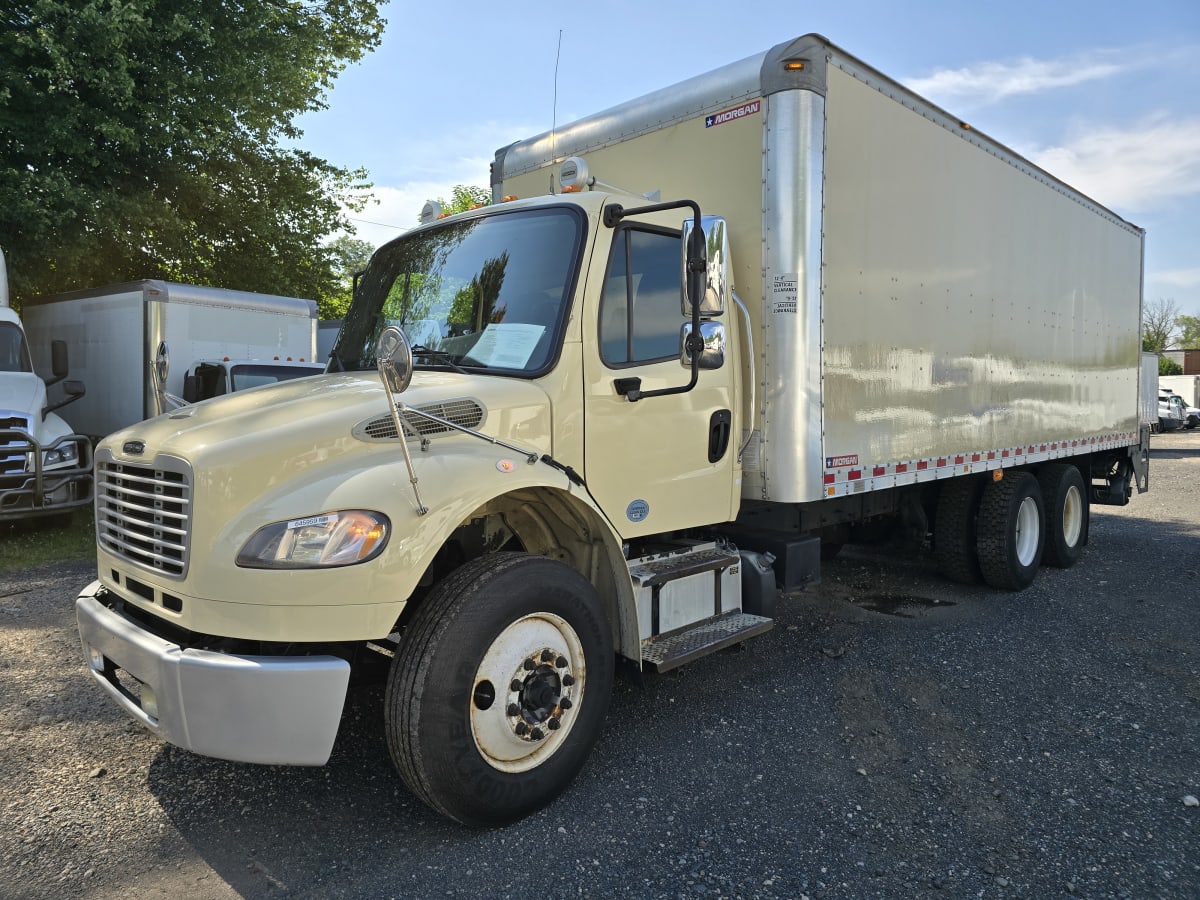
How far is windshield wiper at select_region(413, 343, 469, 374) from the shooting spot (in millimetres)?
3662

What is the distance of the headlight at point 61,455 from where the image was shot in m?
→ 8.71

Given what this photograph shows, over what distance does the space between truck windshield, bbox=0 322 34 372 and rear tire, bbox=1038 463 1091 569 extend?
1108 centimetres

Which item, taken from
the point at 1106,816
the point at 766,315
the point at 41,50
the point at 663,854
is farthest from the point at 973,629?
the point at 41,50

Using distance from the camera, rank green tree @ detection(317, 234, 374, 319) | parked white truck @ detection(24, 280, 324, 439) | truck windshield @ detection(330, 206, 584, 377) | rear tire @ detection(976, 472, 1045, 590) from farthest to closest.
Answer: green tree @ detection(317, 234, 374, 319) → parked white truck @ detection(24, 280, 324, 439) → rear tire @ detection(976, 472, 1045, 590) → truck windshield @ detection(330, 206, 584, 377)

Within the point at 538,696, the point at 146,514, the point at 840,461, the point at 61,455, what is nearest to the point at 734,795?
the point at 538,696

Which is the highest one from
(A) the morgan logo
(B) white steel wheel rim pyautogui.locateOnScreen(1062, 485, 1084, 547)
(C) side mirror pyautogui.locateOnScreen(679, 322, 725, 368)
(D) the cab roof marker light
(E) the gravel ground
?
(D) the cab roof marker light

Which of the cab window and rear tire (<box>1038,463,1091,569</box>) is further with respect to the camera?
rear tire (<box>1038,463,1091,569</box>)

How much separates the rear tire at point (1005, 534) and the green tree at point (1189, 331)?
3912 inches

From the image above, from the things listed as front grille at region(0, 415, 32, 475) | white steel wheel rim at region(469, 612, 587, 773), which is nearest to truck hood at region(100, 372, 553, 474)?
white steel wheel rim at region(469, 612, 587, 773)

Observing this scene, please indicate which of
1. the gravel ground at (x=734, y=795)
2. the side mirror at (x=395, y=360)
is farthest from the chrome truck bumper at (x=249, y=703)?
the side mirror at (x=395, y=360)

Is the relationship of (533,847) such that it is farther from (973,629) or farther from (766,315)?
(973,629)

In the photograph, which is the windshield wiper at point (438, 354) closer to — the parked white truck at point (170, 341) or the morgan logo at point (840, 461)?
the morgan logo at point (840, 461)

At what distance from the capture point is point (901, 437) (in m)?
5.41

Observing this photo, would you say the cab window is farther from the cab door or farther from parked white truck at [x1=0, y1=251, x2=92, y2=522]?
parked white truck at [x1=0, y1=251, x2=92, y2=522]
